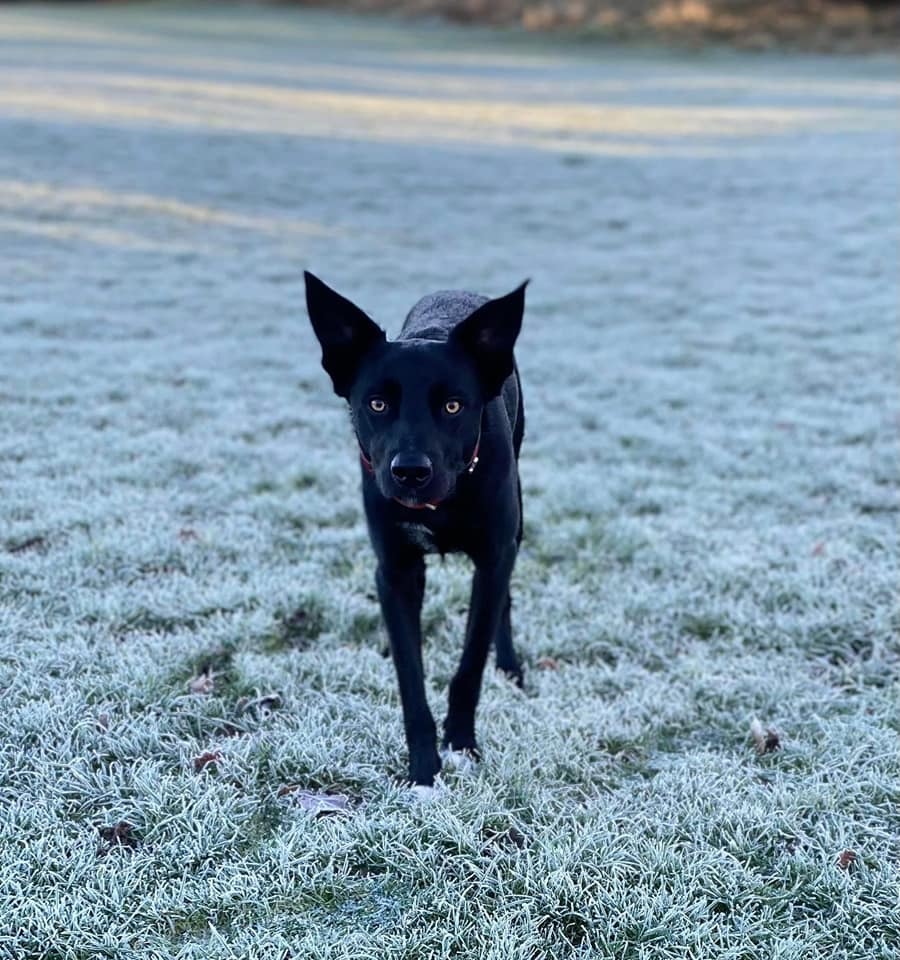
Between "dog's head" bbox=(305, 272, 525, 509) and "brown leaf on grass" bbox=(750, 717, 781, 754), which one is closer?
"dog's head" bbox=(305, 272, 525, 509)

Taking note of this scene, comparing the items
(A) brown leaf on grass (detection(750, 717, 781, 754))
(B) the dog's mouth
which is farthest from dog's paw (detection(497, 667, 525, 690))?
(B) the dog's mouth

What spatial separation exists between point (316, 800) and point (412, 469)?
4.01 feet

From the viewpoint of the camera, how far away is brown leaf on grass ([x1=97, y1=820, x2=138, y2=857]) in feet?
10.1

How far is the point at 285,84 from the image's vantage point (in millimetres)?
30875

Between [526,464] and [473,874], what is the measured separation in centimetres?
411

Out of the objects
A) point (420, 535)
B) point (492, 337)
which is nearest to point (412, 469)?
point (420, 535)

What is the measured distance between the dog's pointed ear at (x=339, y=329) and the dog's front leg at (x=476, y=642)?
84cm

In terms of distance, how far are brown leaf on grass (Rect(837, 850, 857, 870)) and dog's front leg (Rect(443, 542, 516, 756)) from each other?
128cm

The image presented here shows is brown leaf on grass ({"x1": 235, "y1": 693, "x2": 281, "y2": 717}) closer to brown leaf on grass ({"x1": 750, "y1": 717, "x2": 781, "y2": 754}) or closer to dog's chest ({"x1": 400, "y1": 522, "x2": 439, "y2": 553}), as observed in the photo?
dog's chest ({"x1": 400, "y1": 522, "x2": 439, "y2": 553})

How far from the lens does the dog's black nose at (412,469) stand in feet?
9.86

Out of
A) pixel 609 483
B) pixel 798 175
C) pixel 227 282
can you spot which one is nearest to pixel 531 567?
pixel 609 483

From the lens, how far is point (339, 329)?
10.7 ft

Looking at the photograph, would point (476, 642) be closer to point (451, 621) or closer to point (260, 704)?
point (260, 704)

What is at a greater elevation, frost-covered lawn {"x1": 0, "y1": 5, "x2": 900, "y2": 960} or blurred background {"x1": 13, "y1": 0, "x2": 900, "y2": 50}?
blurred background {"x1": 13, "y1": 0, "x2": 900, "y2": 50}
